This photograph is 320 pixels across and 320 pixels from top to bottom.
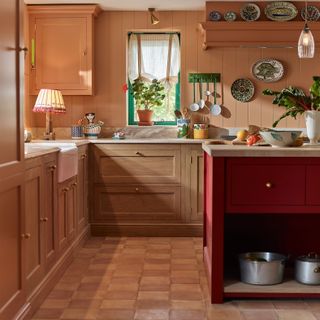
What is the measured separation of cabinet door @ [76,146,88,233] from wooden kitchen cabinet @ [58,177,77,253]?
0.76 feet

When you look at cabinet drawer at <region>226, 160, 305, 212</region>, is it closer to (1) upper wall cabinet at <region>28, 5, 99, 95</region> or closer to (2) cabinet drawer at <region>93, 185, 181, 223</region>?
(2) cabinet drawer at <region>93, 185, 181, 223</region>

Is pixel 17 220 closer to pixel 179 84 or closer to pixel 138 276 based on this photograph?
pixel 138 276

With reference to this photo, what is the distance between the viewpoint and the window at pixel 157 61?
5809 mm

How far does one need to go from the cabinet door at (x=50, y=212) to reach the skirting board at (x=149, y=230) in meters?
1.60

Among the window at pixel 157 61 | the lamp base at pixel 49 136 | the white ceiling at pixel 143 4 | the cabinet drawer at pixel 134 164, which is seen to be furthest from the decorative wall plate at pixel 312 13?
the lamp base at pixel 49 136

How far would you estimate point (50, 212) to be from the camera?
11.7 feet

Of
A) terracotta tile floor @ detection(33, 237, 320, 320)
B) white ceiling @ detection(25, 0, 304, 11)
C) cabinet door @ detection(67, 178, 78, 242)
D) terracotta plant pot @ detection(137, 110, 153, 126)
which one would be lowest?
terracotta tile floor @ detection(33, 237, 320, 320)

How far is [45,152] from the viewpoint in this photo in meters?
3.36

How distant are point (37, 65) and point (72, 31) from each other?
47 centimetres

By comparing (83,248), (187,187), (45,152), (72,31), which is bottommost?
(83,248)

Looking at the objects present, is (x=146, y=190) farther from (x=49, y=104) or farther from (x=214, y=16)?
(x=214, y=16)

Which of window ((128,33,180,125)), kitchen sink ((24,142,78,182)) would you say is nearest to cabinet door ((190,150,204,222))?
window ((128,33,180,125))

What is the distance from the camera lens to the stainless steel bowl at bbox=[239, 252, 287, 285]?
10.6ft

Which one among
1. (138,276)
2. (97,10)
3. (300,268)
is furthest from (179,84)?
(300,268)
